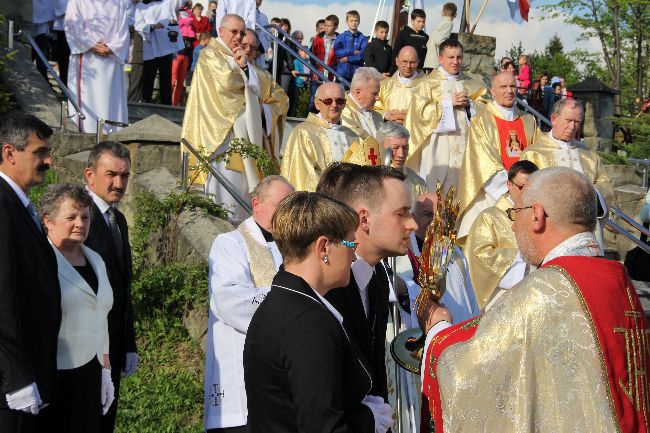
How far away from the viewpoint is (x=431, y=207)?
563cm

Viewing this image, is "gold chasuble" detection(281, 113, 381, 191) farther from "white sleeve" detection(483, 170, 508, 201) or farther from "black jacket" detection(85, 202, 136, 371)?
"black jacket" detection(85, 202, 136, 371)

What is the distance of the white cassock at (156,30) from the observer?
12.4m

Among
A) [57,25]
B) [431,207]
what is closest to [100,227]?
[431,207]

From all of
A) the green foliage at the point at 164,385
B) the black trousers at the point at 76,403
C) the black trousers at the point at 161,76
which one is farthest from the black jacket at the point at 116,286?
the black trousers at the point at 161,76

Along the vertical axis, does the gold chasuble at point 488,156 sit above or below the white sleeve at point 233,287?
above

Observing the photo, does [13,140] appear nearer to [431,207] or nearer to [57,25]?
[431,207]

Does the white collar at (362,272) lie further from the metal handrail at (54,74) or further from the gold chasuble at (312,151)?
the metal handrail at (54,74)

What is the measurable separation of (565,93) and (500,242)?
421 inches

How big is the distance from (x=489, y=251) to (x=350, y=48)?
6874 mm

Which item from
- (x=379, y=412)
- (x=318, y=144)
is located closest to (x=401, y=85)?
(x=318, y=144)

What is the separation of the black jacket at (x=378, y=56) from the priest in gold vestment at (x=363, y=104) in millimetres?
3782

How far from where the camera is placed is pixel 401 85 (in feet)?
36.1

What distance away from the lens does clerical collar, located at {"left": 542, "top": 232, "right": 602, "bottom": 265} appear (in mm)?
3590

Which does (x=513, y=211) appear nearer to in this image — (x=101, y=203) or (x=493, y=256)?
(x=101, y=203)
